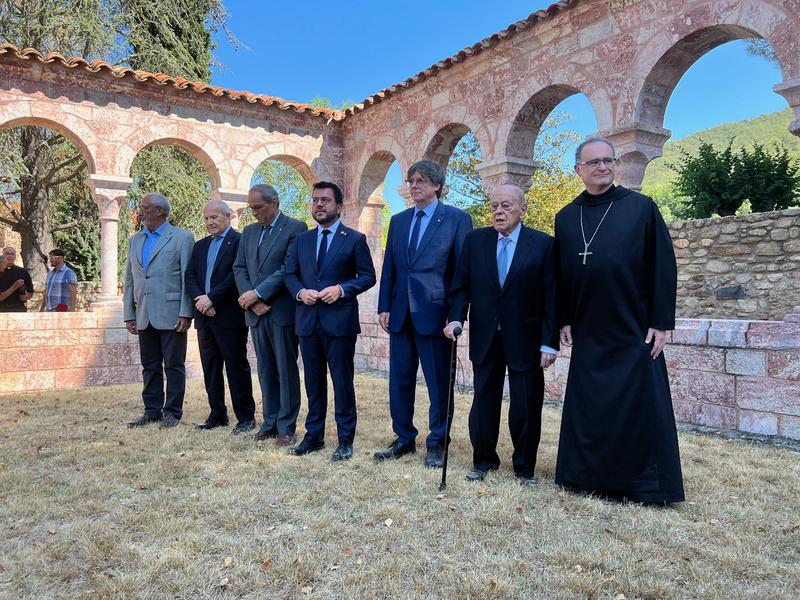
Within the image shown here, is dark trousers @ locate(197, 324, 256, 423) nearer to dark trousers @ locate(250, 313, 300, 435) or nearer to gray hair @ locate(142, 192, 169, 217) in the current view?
dark trousers @ locate(250, 313, 300, 435)

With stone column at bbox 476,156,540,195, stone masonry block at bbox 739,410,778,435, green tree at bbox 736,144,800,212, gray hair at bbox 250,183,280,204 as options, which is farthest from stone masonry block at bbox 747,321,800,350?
green tree at bbox 736,144,800,212

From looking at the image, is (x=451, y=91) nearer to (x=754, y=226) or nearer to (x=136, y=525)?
(x=754, y=226)

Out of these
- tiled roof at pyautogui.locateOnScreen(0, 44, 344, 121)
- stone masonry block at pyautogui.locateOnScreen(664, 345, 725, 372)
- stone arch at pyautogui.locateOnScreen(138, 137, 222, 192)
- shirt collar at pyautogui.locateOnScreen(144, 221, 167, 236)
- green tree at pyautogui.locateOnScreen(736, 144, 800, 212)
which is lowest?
stone masonry block at pyautogui.locateOnScreen(664, 345, 725, 372)

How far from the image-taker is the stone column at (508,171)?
789 cm

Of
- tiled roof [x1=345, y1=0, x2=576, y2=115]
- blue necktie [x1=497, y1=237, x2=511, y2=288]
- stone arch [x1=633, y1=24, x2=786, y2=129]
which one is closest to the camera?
blue necktie [x1=497, y1=237, x2=511, y2=288]

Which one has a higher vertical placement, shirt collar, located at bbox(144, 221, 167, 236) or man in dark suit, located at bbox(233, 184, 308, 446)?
shirt collar, located at bbox(144, 221, 167, 236)

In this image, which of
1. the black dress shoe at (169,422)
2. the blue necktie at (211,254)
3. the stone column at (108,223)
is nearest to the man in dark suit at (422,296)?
the blue necktie at (211,254)

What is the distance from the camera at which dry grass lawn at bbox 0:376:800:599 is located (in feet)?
7.09

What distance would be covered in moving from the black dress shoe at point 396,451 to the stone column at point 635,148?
3.98 m

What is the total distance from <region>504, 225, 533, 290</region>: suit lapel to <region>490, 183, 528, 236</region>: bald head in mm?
88

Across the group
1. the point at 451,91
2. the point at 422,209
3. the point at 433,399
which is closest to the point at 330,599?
the point at 433,399

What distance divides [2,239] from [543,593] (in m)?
28.2

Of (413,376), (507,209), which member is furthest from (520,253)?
(413,376)

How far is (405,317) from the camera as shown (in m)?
3.76
